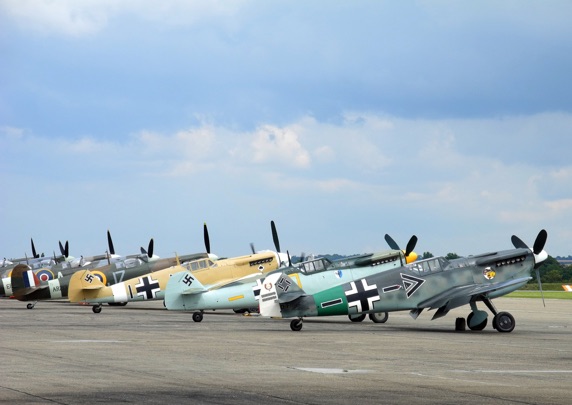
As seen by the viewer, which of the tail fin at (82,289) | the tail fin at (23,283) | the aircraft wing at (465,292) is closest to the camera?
the aircraft wing at (465,292)

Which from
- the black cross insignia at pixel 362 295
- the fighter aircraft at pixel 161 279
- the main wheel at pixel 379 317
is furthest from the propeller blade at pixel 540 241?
the fighter aircraft at pixel 161 279

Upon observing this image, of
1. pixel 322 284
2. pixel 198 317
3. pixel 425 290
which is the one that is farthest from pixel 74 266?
pixel 425 290

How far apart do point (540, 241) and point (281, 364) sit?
49.7ft

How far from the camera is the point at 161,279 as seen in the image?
47438 millimetres

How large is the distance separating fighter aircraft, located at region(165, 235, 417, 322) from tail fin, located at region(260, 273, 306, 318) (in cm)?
548

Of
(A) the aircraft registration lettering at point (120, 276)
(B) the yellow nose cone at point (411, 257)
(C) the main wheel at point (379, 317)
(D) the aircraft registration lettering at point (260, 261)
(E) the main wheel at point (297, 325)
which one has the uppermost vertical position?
(A) the aircraft registration lettering at point (120, 276)

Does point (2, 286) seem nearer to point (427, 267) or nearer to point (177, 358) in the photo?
point (427, 267)

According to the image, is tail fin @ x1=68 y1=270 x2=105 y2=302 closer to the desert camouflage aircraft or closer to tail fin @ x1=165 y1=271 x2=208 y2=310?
the desert camouflage aircraft

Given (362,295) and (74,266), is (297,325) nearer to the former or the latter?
(362,295)

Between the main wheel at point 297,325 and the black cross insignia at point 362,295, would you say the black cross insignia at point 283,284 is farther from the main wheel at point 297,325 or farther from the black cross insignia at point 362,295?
the black cross insignia at point 362,295

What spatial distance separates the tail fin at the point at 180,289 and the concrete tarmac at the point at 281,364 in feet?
9.89

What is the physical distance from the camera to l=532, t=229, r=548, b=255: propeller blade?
106 ft

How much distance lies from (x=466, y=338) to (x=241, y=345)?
666 cm

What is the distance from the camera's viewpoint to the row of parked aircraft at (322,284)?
100 ft
